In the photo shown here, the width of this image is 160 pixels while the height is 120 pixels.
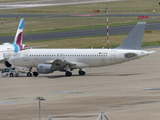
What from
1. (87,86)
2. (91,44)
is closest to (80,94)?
(87,86)

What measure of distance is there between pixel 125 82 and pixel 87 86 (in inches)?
172

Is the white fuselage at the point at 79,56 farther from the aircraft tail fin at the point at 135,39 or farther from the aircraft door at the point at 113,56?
the aircraft tail fin at the point at 135,39

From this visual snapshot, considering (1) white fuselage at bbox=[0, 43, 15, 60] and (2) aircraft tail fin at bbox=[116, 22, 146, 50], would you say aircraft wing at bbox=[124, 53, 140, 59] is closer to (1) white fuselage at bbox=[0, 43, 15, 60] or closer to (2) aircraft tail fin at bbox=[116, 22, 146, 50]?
(2) aircraft tail fin at bbox=[116, 22, 146, 50]

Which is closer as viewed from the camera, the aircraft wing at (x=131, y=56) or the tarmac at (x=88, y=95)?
the tarmac at (x=88, y=95)

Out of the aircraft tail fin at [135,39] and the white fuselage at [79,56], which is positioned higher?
the aircraft tail fin at [135,39]

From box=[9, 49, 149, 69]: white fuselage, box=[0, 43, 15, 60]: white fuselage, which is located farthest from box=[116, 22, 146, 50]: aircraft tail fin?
box=[0, 43, 15, 60]: white fuselage

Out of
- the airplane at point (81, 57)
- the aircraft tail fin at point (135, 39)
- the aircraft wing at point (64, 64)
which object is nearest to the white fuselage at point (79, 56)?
the airplane at point (81, 57)

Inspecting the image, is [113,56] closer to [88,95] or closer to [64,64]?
[64,64]

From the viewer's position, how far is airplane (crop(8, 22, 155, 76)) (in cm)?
5416

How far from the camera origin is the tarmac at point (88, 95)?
104 feet

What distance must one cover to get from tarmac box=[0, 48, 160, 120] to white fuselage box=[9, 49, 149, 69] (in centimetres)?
191

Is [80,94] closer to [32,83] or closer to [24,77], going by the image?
[32,83]

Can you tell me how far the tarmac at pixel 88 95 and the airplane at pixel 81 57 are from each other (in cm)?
146

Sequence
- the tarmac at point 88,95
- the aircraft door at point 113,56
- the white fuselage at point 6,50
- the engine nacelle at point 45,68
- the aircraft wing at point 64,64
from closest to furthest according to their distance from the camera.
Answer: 1. the tarmac at point 88,95
2. the aircraft door at point 113,56
3. the engine nacelle at point 45,68
4. the aircraft wing at point 64,64
5. the white fuselage at point 6,50
